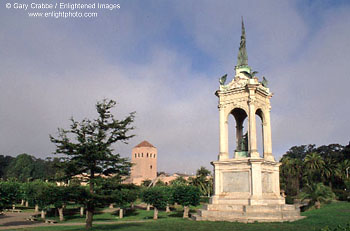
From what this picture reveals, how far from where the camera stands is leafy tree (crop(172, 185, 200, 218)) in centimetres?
3509

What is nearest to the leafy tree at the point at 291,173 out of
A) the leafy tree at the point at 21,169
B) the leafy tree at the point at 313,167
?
the leafy tree at the point at 313,167

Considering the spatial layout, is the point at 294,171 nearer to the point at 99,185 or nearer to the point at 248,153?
the point at 248,153

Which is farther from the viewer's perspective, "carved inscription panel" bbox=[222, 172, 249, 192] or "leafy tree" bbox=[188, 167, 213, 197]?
"leafy tree" bbox=[188, 167, 213, 197]

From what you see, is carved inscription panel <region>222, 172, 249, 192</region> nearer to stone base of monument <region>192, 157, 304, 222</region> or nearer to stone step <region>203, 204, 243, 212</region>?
stone base of monument <region>192, 157, 304, 222</region>

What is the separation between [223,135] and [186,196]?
20288mm

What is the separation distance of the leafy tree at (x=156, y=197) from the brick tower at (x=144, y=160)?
188 feet

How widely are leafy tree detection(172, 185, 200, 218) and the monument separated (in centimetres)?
1848

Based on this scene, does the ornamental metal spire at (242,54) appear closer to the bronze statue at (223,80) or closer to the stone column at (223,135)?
the bronze statue at (223,80)

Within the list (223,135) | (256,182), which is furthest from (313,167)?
(256,182)

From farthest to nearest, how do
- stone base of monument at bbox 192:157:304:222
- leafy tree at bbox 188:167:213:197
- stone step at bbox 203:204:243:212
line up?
1. leafy tree at bbox 188:167:213:197
2. stone step at bbox 203:204:243:212
3. stone base of monument at bbox 192:157:304:222

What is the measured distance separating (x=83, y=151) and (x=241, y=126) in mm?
10767

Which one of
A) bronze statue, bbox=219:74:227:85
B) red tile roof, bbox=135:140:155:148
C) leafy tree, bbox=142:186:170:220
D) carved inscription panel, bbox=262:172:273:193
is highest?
red tile roof, bbox=135:140:155:148

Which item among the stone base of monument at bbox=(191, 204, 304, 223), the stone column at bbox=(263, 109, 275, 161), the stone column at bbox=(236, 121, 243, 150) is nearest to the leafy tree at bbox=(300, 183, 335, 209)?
the stone column at bbox=(263, 109, 275, 161)

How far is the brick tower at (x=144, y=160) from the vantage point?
9694 centimetres
